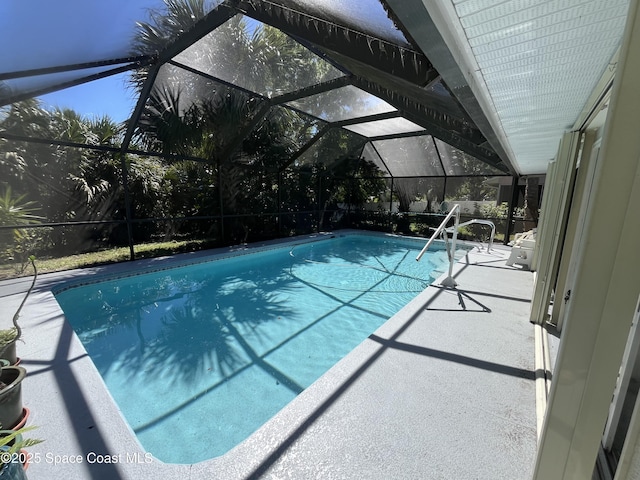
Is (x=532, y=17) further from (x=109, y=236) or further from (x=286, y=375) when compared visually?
(x=109, y=236)

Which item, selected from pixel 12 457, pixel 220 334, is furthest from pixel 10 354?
pixel 220 334

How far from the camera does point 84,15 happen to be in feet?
9.86

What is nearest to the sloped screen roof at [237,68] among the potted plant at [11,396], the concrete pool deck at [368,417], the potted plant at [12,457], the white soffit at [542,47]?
the white soffit at [542,47]

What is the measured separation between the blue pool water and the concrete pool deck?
16.3 inches

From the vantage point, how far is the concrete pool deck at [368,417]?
4.80ft

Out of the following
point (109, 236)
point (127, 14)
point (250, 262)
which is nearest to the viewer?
point (127, 14)

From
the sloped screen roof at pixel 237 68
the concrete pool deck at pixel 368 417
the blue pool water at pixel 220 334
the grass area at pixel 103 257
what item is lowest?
the blue pool water at pixel 220 334

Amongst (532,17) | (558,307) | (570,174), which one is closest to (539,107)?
(570,174)

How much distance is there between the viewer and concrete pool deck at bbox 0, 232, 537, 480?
1462 millimetres

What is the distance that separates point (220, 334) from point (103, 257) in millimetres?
5000

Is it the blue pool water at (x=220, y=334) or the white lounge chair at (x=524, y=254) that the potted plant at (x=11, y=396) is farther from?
the white lounge chair at (x=524, y=254)

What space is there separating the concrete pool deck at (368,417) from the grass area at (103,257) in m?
3.49

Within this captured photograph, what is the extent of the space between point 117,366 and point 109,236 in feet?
17.2

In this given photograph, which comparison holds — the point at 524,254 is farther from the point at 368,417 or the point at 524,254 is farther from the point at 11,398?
the point at 11,398
